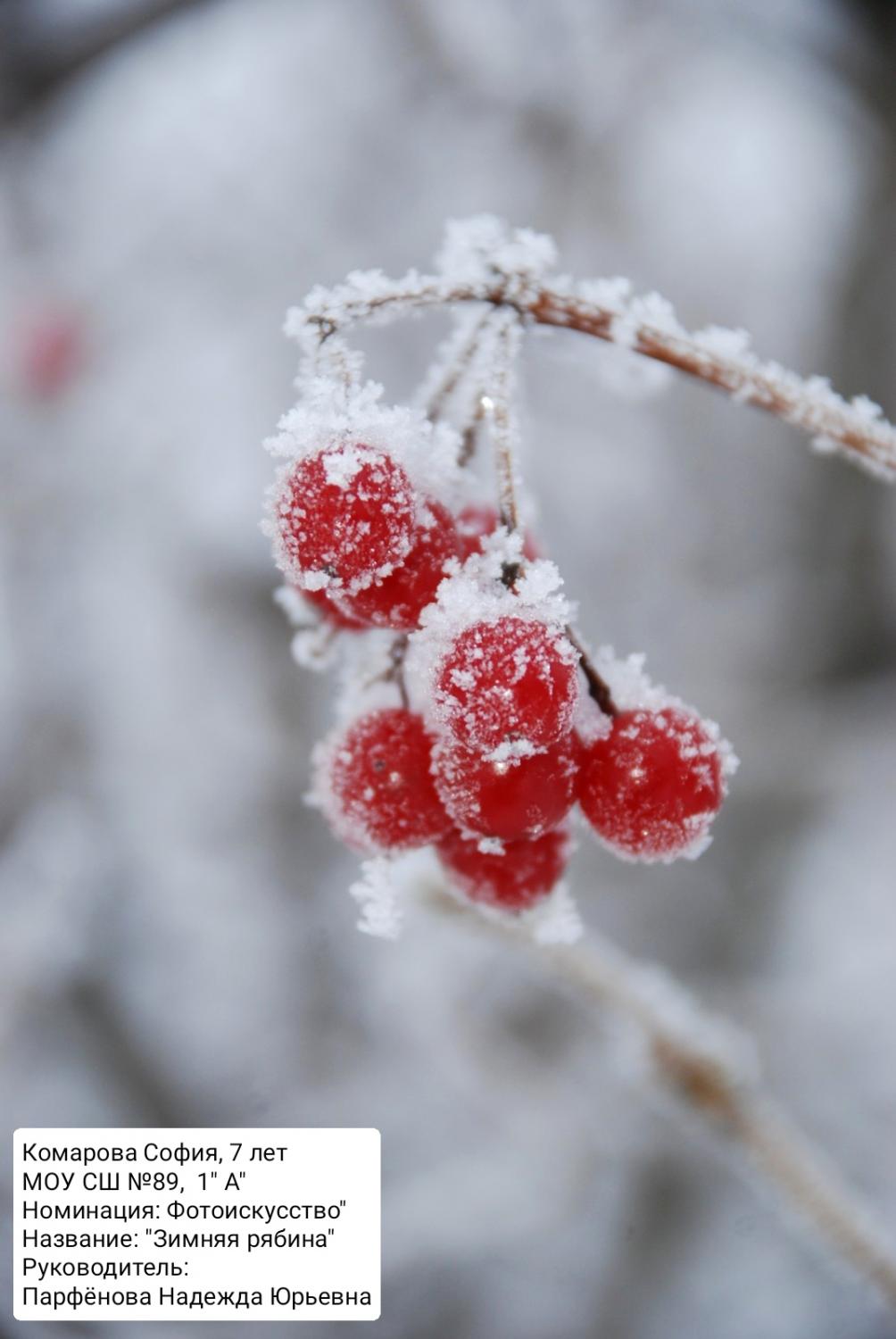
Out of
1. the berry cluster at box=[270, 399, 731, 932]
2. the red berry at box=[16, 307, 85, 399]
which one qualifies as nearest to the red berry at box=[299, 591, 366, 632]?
the berry cluster at box=[270, 399, 731, 932]

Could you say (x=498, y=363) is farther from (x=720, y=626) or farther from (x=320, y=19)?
(x=320, y=19)

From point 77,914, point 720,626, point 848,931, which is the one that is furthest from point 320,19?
point 848,931

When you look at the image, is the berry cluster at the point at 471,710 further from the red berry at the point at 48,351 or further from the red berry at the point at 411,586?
the red berry at the point at 48,351

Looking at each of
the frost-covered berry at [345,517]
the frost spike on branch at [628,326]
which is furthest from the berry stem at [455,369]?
the frost-covered berry at [345,517]

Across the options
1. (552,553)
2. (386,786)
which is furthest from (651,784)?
(552,553)
